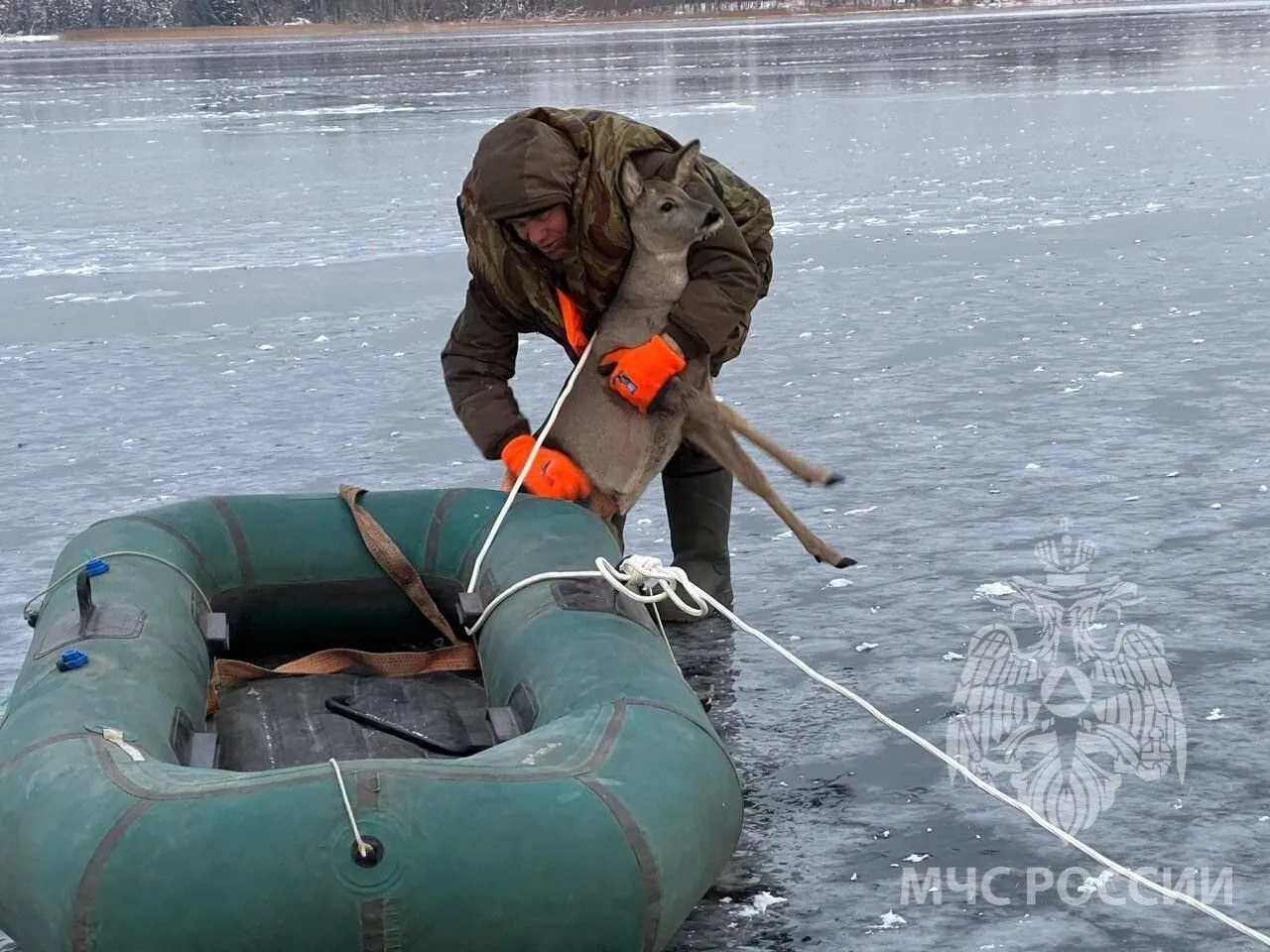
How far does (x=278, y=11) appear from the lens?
8212 centimetres

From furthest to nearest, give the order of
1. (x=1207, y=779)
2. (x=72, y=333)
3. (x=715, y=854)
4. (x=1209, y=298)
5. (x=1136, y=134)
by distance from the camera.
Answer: (x=1136, y=134), (x=72, y=333), (x=1209, y=298), (x=1207, y=779), (x=715, y=854)

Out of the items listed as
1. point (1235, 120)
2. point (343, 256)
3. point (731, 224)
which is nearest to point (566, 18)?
point (1235, 120)

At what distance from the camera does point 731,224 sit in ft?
14.0

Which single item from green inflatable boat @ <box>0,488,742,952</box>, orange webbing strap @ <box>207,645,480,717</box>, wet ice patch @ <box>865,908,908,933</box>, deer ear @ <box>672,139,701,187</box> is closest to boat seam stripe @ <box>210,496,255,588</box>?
green inflatable boat @ <box>0,488,742,952</box>

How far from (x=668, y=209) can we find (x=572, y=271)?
29 cm

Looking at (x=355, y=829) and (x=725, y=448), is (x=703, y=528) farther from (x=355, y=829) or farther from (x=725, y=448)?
(x=355, y=829)

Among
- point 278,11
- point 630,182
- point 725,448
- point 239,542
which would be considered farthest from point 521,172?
point 278,11

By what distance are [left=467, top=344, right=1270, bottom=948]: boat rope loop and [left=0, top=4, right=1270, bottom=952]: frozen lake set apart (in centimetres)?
5

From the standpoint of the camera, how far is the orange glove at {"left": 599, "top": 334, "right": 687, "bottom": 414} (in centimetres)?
416

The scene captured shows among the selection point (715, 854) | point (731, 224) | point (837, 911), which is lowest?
point (837, 911)

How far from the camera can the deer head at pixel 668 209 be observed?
4.10 meters

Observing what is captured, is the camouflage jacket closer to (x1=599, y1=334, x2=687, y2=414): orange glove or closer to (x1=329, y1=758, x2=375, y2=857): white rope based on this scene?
(x1=599, y1=334, x2=687, y2=414): orange glove

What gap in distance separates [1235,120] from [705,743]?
14176 mm

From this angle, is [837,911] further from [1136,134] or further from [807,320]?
[1136,134]
